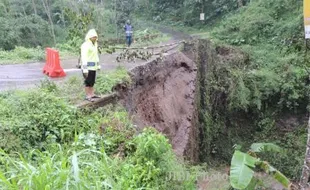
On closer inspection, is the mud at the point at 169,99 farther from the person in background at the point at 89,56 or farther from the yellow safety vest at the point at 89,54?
the yellow safety vest at the point at 89,54

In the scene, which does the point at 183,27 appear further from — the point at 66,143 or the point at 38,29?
the point at 66,143

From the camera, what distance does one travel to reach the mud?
11.0 meters

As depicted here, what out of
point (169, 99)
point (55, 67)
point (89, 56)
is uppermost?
point (89, 56)

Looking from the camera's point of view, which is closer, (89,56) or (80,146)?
(80,146)

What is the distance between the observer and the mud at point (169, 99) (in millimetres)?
10953

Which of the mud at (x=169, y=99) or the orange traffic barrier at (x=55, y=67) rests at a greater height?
the orange traffic barrier at (x=55, y=67)

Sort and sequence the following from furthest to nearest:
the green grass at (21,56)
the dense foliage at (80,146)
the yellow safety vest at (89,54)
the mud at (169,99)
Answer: the green grass at (21,56) < the mud at (169,99) < the yellow safety vest at (89,54) < the dense foliage at (80,146)

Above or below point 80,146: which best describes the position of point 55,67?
above

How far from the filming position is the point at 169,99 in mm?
13016

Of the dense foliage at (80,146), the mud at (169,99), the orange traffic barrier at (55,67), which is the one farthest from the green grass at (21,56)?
the dense foliage at (80,146)

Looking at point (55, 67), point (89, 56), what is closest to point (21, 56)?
point (55, 67)

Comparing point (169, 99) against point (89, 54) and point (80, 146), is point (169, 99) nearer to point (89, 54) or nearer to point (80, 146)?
point (89, 54)

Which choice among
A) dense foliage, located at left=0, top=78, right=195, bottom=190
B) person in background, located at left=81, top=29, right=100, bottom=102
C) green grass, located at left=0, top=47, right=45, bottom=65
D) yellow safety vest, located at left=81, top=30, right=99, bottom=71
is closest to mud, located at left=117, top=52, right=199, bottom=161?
person in background, located at left=81, top=29, right=100, bottom=102

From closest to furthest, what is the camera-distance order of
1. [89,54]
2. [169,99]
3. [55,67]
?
[89,54], [55,67], [169,99]
